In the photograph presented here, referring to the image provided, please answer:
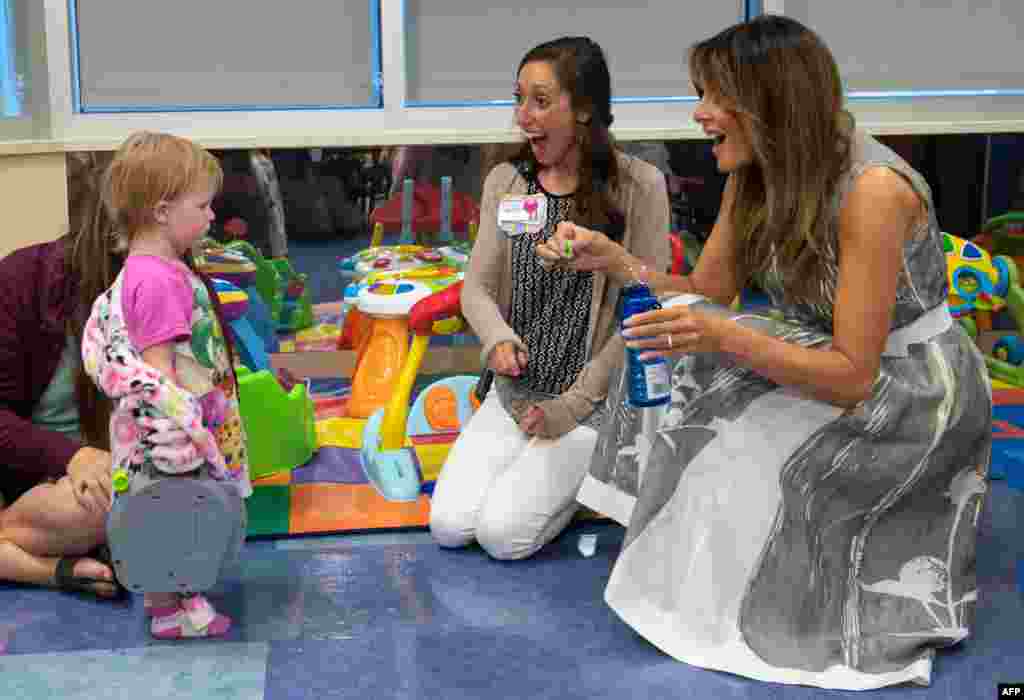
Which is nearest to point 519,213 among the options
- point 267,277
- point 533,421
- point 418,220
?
point 533,421

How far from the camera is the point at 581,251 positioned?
252 centimetres

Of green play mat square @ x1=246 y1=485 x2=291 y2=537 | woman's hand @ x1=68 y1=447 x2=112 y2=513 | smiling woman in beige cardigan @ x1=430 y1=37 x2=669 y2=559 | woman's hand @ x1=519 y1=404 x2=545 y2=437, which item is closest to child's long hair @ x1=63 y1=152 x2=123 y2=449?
woman's hand @ x1=68 y1=447 x2=112 y2=513

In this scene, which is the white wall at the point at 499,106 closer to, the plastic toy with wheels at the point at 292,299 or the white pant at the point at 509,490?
the plastic toy with wheels at the point at 292,299

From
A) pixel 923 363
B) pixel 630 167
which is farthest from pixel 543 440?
pixel 923 363

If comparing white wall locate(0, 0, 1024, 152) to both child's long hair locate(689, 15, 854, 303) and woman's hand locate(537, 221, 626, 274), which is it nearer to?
woman's hand locate(537, 221, 626, 274)

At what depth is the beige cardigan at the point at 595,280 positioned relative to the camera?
2.82 m

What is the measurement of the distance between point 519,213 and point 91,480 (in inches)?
40.3

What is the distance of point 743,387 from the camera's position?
2.30 metres

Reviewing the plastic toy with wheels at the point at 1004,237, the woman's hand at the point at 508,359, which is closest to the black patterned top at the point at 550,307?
the woman's hand at the point at 508,359

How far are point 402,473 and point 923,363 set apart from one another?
4.53 ft

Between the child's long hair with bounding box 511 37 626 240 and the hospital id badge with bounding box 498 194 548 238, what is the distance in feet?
0.33

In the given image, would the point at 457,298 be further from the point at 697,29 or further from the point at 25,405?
the point at 697,29

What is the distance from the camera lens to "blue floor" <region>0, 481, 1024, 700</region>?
2189 millimetres

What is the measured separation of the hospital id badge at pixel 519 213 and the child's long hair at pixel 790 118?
0.60 meters
